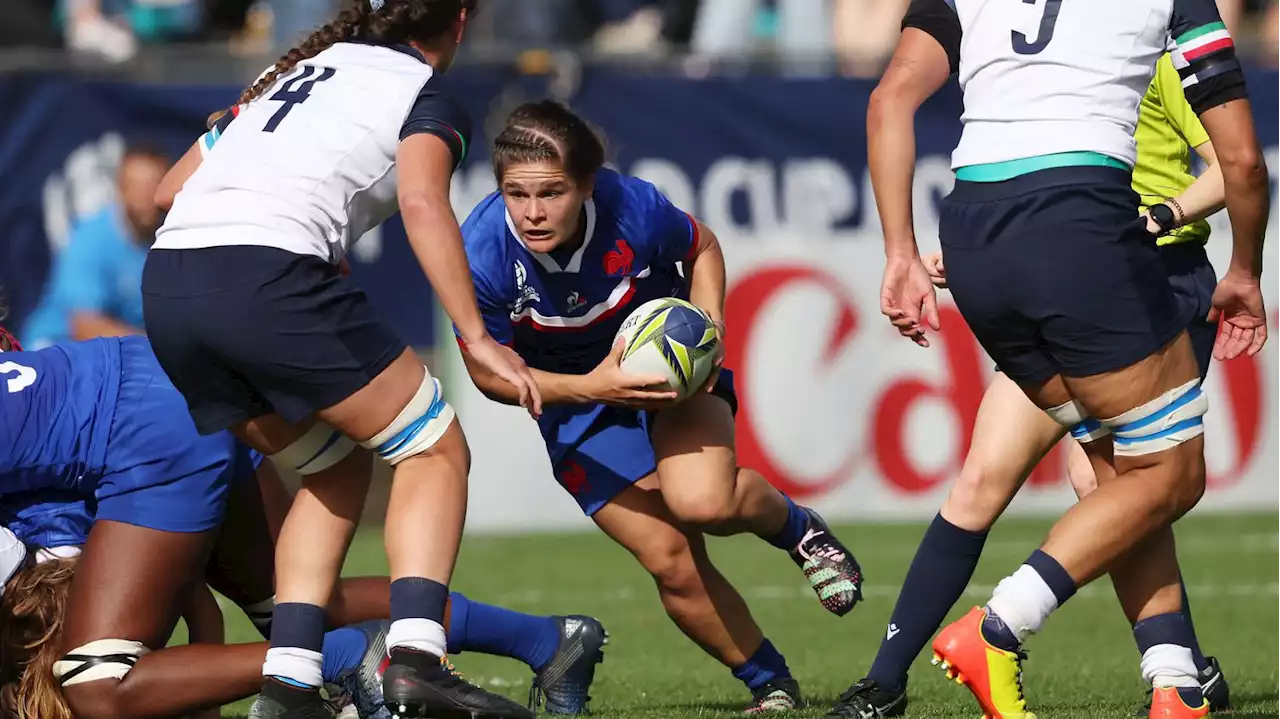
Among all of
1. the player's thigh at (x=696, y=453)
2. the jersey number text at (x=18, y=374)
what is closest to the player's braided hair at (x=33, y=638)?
the jersey number text at (x=18, y=374)

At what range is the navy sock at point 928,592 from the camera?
191 inches

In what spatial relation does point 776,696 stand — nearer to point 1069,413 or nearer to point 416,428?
point 1069,413

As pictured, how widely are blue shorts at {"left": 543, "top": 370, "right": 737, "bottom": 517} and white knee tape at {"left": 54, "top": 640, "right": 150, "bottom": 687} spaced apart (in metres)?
1.56

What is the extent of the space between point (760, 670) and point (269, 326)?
80.5 inches

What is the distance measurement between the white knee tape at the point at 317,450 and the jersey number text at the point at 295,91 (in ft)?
2.49

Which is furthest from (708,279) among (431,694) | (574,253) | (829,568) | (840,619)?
(840,619)

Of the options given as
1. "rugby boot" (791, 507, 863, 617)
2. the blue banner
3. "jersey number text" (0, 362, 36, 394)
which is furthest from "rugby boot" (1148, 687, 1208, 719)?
the blue banner

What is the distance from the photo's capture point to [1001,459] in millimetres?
4844

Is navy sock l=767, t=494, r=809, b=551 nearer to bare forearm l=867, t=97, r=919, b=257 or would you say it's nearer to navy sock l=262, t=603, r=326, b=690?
bare forearm l=867, t=97, r=919, b=257

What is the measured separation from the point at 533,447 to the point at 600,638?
5230 millimetres

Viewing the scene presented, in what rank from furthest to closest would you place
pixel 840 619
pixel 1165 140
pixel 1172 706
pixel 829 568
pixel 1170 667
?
pixel 840 619, pixel 829 568, pixel 1165 140, pixel 1170 667, pixel 1172 706

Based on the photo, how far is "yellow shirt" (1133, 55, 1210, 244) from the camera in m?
5.17

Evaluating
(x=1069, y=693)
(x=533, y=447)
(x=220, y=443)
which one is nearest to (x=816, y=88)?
(x=533, y=447)

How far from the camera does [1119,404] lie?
4.23m
